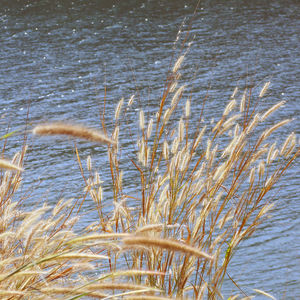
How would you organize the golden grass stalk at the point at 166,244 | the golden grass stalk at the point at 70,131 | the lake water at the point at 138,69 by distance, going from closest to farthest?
1. the golden grass stalk at the point at 166,244
2. the golden grass stalk at the point at 70,131
3. the lake water at the point at 138,69

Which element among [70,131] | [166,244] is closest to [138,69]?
[70,131]

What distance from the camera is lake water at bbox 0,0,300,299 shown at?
581 cm

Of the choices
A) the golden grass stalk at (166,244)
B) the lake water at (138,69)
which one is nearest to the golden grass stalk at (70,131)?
the golden grass stalk at (166,244)

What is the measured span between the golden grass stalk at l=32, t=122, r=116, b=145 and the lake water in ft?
7.15

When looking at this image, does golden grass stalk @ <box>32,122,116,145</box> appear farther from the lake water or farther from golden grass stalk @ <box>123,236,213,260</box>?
the lake water

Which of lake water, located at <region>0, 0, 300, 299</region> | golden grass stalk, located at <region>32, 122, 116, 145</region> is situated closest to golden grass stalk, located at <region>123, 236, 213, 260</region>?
golden grass stalk, located at <region>32, 122, 116, 145</region>

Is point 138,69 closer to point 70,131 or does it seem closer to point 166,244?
point 70,131

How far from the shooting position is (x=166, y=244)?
5.08 ft

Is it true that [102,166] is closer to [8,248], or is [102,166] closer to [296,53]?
[8,248]

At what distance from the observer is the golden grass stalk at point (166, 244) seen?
1543 millimetres

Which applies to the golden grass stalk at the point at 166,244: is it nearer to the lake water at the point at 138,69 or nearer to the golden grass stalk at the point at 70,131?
the golden grass stalk at the point at 70,131

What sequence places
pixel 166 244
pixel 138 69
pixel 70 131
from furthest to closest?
pixel 138 69 < pixel 70 131 < pixel 166 244

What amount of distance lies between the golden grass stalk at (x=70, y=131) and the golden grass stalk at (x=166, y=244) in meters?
0.29

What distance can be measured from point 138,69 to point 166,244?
11.9 m
